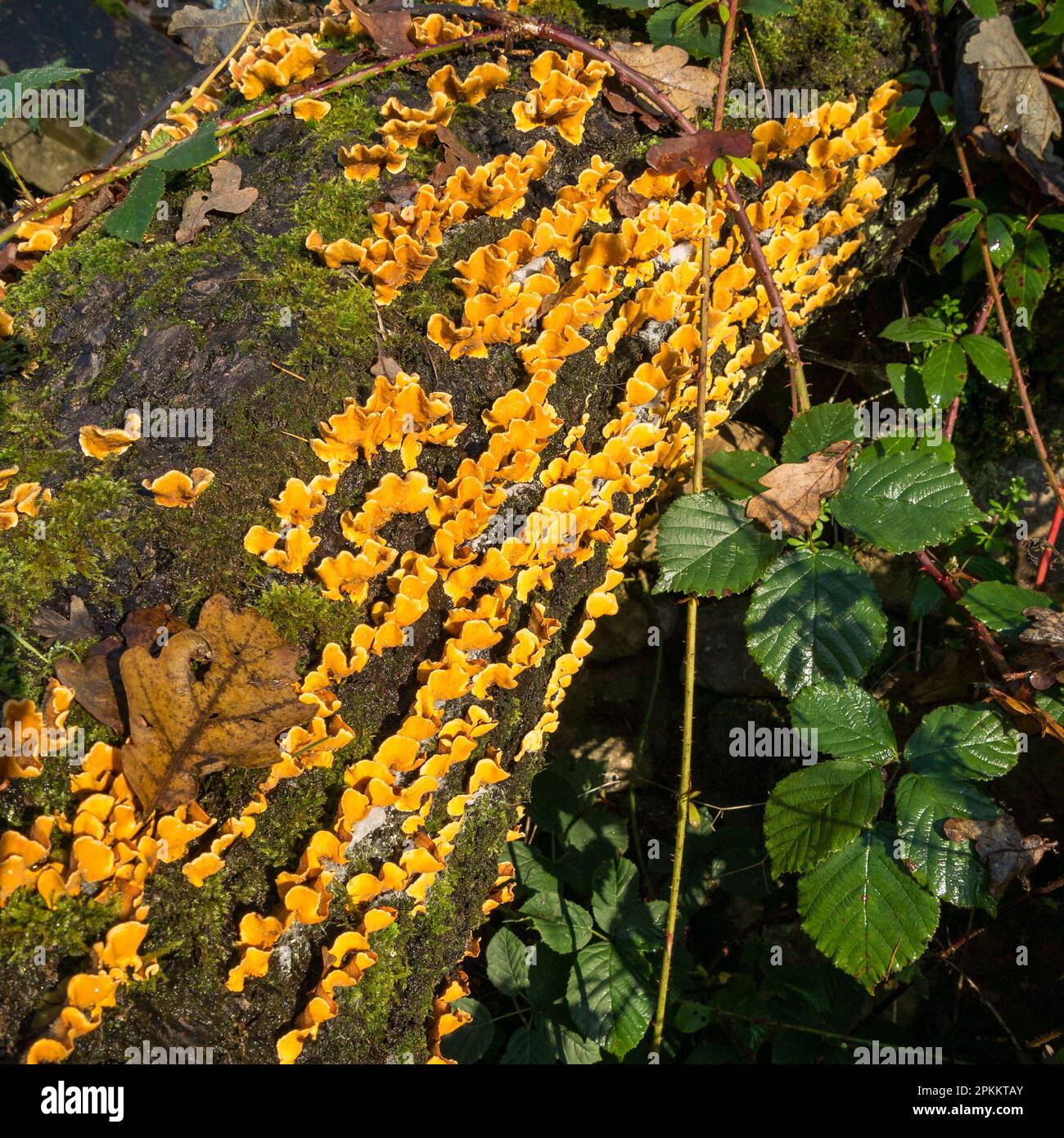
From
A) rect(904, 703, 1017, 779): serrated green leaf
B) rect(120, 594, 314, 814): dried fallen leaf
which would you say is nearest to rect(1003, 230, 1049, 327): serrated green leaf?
rect(904, 703, 1017, 779): serrated green leaf

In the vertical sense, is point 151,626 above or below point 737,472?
below

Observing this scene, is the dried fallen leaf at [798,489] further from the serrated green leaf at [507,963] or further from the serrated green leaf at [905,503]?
the serrated green leaf at [507,963]

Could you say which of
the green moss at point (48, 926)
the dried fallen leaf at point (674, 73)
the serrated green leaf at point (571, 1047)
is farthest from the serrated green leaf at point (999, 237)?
the green moss at point (48, 926)

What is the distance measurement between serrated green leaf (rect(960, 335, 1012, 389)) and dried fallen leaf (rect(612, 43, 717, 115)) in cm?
141

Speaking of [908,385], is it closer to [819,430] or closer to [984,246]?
[984,246]

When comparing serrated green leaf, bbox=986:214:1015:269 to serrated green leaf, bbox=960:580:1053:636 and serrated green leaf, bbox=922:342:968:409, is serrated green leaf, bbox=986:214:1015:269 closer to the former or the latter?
serrated green leaf, bbox=922:342:968:409

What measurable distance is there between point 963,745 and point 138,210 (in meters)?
3.07

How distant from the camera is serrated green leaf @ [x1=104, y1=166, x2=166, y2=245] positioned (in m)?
2.52

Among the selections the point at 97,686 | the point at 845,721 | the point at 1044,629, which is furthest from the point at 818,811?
the point at 97,686

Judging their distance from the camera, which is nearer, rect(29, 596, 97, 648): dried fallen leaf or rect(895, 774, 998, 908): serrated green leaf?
rect(29, 596, 97, 648): dried fallen leaf

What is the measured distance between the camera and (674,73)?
3.06m

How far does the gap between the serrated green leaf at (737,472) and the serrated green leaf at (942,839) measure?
110 cm

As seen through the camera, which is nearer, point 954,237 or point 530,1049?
point 530,1049
